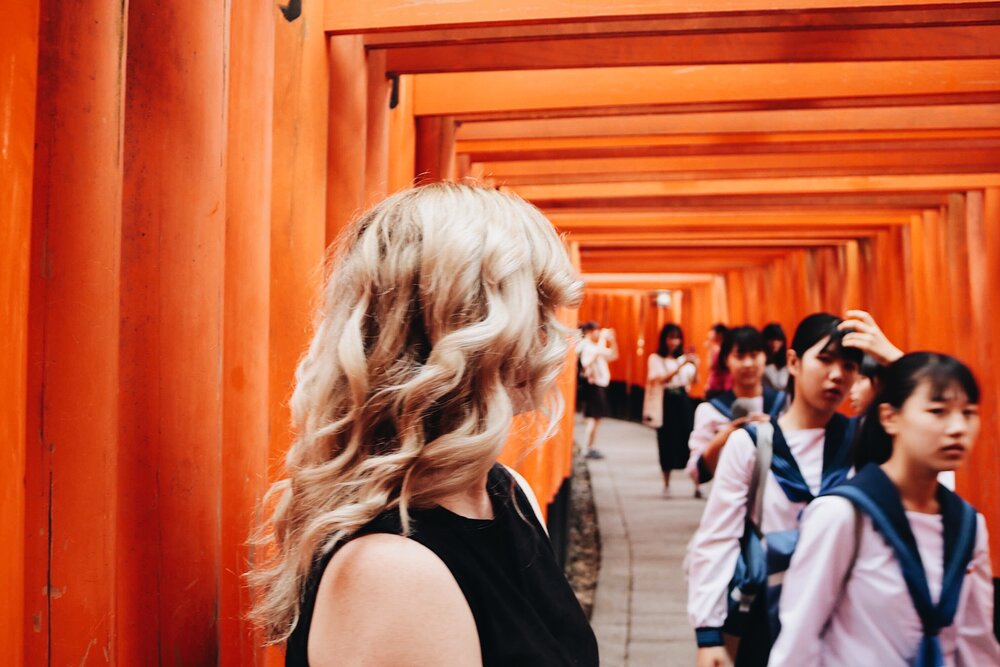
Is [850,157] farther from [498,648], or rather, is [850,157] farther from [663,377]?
[663,377]

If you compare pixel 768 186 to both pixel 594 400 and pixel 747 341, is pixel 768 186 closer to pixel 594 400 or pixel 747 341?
pixel 747 341

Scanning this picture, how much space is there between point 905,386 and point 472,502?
169cm

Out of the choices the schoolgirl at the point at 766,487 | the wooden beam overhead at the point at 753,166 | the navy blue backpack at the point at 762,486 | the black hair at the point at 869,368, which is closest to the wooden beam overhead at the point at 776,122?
the wooden beam overhead at the point at 753,166

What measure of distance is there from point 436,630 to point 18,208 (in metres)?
0.83

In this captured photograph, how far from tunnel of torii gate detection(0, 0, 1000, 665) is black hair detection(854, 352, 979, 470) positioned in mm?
916

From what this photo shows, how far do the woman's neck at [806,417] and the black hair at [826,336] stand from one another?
0.69 ft

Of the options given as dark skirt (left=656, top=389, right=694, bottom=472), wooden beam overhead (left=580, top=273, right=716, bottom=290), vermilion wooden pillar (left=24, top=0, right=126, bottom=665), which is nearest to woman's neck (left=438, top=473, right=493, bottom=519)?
vermilion wooden pillar (left=24, top=0, right=126, bottom=665)

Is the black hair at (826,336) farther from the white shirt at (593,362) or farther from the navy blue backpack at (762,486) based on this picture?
the white shirt at (593,362)

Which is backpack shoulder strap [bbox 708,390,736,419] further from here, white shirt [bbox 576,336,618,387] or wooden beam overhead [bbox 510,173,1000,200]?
white shirt [bbox 576,336,618,387]

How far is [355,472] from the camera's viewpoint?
1.23 metres

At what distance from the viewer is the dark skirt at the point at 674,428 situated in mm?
10531

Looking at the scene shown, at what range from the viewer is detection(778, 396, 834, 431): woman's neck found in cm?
327

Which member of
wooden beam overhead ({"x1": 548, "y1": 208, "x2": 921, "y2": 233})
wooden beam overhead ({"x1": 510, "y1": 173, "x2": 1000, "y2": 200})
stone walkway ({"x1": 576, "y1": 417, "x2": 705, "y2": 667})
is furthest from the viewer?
wooden beam overhead ({"x1": 548, "y1": 208, "x2": 921, "y2": 233})

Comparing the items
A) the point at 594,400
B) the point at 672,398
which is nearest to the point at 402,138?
the point at 672,398
